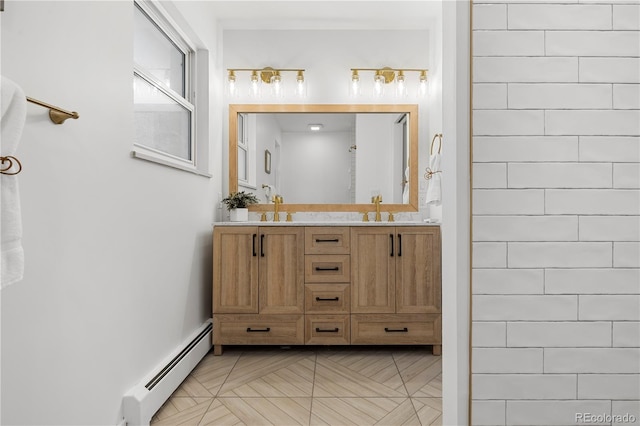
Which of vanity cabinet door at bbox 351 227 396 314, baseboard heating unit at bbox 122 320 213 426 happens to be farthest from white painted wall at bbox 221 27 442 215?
baseboard heating unit at bbox 122 320 213 426

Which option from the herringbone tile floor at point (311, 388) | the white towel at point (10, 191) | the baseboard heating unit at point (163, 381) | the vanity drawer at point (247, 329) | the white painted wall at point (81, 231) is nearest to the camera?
the white towel at point (10, 191)

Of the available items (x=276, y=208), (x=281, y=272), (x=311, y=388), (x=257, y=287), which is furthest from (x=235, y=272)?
(x=311, y=388)

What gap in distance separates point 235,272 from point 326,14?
199 centimetres

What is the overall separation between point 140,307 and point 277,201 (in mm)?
1422

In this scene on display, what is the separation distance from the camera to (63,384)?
1.11 metres

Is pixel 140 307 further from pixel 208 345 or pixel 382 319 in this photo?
pixel 382 319

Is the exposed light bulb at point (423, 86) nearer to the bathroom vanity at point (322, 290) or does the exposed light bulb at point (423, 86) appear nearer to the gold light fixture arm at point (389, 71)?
the gold light fixture arm at point (389, 71)

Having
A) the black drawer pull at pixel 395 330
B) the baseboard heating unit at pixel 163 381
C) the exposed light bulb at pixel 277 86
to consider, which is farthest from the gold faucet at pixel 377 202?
the baseboard heating unit at pixel 163 381

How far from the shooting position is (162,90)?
6.70 ft

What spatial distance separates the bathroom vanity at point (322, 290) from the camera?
2301 millimetres

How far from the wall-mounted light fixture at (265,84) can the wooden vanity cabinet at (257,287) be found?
3.83 ft

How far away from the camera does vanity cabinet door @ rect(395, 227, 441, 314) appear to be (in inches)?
90.9

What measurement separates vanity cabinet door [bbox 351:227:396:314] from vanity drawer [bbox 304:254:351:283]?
4 cm

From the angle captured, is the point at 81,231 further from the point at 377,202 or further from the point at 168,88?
the point at 377,202
